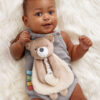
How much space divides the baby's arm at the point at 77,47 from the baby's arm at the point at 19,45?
23cm

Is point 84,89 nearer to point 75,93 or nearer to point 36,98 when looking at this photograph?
point 75,93

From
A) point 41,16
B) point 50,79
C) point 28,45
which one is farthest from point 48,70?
point 41,16

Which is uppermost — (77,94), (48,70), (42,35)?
(42,35)

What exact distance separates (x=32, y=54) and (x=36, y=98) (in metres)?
0.21

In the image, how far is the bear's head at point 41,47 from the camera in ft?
3.05

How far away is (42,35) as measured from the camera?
3.30 ft

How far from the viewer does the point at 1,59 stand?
1.03m

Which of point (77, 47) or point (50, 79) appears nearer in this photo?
point (50, 79)

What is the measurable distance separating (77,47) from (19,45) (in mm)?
312

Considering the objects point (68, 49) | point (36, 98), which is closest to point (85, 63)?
point (68, 49)

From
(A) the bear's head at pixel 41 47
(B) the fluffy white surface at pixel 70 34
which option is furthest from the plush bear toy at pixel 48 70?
(B) the fluffy white surface at pixel 70 34

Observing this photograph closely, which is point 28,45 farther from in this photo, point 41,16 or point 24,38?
point 41,16

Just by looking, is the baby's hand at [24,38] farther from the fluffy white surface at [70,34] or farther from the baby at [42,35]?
the fluffy white surface at [70,34]

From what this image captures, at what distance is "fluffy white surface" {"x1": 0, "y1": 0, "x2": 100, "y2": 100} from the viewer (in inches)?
38.6
